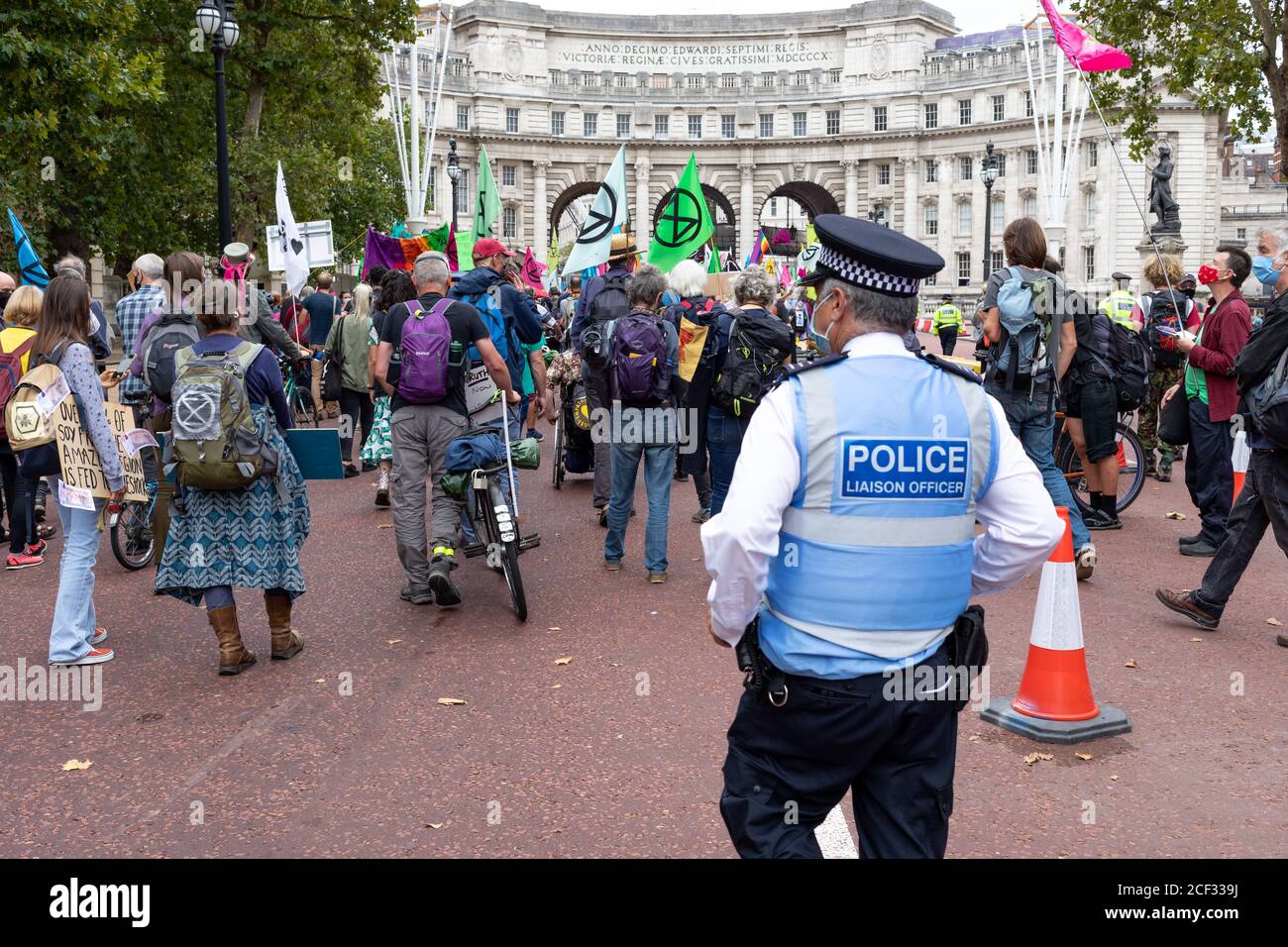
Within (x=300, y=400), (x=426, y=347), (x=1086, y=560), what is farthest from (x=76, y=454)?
(x=300, y=400)

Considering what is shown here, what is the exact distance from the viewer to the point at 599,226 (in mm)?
12047

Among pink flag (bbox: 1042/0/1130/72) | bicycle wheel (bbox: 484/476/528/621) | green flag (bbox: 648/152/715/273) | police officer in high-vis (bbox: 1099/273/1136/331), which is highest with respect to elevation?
pink flag (bbox: 1042/0/1130/72)

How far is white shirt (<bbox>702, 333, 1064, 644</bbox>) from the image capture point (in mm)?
2637

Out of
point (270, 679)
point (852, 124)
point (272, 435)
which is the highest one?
point (852, 124)

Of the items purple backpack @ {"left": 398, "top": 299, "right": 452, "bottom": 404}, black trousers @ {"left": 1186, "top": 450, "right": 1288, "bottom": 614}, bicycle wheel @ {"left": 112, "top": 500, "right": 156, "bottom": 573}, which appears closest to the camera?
Answer: black trousers @ {"left": 1186, "top": 450, "right": 1288, "bottom": 614}

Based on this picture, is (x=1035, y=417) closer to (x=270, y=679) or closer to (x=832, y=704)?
(x=270, y=679)

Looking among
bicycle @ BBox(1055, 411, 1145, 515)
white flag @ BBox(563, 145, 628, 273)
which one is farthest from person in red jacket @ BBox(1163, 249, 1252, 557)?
white flag @ BBox(563, 145, 628, 273)

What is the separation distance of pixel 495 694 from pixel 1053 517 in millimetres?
3483

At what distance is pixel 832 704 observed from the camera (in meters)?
2.67

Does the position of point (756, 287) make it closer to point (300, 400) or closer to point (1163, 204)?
point (300, 400)

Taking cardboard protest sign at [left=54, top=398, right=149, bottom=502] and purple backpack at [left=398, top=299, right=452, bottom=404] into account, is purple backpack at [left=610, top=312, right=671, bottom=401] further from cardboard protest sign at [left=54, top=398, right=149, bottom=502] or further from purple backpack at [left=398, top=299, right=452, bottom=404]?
cardboard protest sign at [left=54, top=398, right=149, bottom=502]

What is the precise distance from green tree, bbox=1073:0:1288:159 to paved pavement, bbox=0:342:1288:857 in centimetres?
1484

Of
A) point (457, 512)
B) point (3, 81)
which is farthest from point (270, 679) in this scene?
point (3, 81)

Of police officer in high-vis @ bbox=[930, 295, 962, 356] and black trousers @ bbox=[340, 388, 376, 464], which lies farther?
police officer in high-vis @ bbox=[930, 295, 962, 356]
